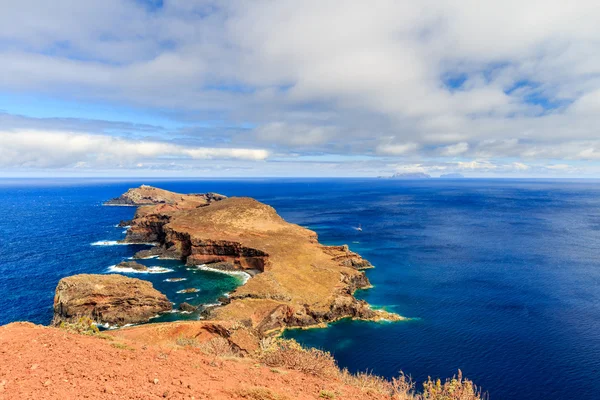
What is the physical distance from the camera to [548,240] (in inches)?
4205

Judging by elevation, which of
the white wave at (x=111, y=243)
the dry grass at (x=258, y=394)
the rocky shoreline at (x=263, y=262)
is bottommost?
the white wave at (x=111, y=243)

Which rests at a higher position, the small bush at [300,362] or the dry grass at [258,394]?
the dry grass at [258,394]

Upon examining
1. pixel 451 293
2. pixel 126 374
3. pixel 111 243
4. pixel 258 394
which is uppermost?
pixel 126 374

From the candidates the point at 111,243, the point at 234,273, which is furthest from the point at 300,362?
the point at 111,243

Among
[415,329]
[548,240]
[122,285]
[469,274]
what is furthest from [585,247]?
[122,285]

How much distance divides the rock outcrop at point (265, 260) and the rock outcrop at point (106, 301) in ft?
39.2

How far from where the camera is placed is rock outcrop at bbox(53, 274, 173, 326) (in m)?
51.2

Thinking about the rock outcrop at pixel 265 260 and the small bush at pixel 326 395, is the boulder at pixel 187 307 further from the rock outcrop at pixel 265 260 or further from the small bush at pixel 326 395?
the small bush at pixel 326 395

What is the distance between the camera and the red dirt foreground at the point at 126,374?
1461 cm

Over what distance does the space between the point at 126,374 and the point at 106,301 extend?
44.0 meters

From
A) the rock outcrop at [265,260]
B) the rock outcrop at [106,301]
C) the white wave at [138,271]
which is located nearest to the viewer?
the rock outcrop at [106,301]

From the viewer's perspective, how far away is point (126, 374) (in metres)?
16.4

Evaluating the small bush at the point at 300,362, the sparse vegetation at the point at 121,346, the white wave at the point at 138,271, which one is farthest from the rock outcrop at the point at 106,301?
the small bush at the point at 300,362

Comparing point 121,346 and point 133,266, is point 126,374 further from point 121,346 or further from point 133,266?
point 133,266
